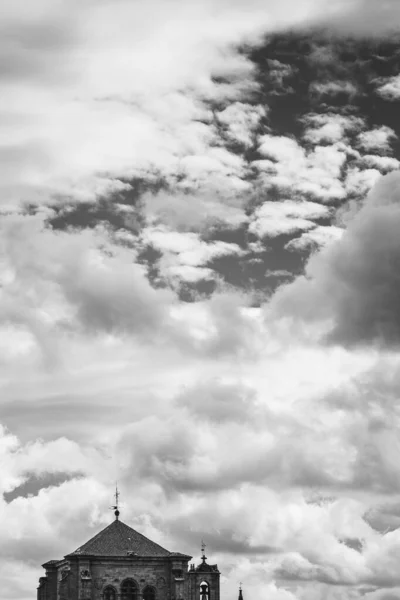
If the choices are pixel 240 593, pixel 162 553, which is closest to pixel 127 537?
pixel 162 553

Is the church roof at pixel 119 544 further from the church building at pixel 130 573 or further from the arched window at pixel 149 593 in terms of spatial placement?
the arched window at pixel 149 593

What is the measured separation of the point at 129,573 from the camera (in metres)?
125

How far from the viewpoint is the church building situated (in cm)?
12431

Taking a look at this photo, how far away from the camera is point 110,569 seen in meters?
125

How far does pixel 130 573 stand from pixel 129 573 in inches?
4.6

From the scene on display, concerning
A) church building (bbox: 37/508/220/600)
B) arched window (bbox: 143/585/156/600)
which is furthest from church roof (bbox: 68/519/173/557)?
arched window (bbox: 143/585/156/600)

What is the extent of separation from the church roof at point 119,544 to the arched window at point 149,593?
132 inches

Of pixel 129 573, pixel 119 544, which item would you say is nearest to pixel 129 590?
pixel 129 573

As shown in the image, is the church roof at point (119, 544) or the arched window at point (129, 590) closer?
the arched window at point (129, 590)

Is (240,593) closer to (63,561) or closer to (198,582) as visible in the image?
(198,582)

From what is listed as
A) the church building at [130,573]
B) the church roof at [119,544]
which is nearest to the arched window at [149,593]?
the church building at [130,573]

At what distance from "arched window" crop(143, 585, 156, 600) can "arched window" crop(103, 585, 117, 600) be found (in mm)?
3064

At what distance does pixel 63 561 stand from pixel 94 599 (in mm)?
7285

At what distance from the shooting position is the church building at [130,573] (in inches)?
4894
